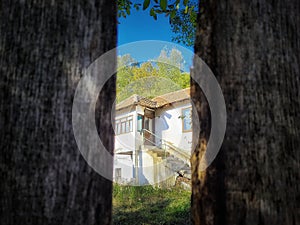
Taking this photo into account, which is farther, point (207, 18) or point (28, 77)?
point (207, 18)

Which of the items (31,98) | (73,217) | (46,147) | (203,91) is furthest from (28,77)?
→ (203,91)

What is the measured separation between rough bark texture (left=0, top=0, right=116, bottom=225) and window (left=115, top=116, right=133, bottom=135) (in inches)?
583

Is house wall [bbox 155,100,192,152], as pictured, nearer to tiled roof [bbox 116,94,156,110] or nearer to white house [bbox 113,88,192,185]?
white house [bbox 113,88,192,185]

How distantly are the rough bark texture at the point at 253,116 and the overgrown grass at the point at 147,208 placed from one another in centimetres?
587

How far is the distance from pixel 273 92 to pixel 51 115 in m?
0.78

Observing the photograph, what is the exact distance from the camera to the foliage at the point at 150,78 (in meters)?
17.9

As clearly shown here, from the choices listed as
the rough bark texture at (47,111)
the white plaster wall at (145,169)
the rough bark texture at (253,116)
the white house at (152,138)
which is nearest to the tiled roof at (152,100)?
the white house at (152,138)

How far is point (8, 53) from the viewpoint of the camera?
1.07 metres

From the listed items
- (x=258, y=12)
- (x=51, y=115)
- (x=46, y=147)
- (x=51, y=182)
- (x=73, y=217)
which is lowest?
(x=73, y=217)

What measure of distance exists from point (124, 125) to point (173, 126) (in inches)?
107

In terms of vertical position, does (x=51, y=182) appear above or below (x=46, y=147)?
below

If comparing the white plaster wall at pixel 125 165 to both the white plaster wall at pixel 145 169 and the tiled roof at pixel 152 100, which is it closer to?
the white plaster wall at pixel 145 169

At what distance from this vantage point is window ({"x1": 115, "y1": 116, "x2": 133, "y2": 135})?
16.0 meters

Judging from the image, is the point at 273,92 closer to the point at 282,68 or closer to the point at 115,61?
the point at 282,68
